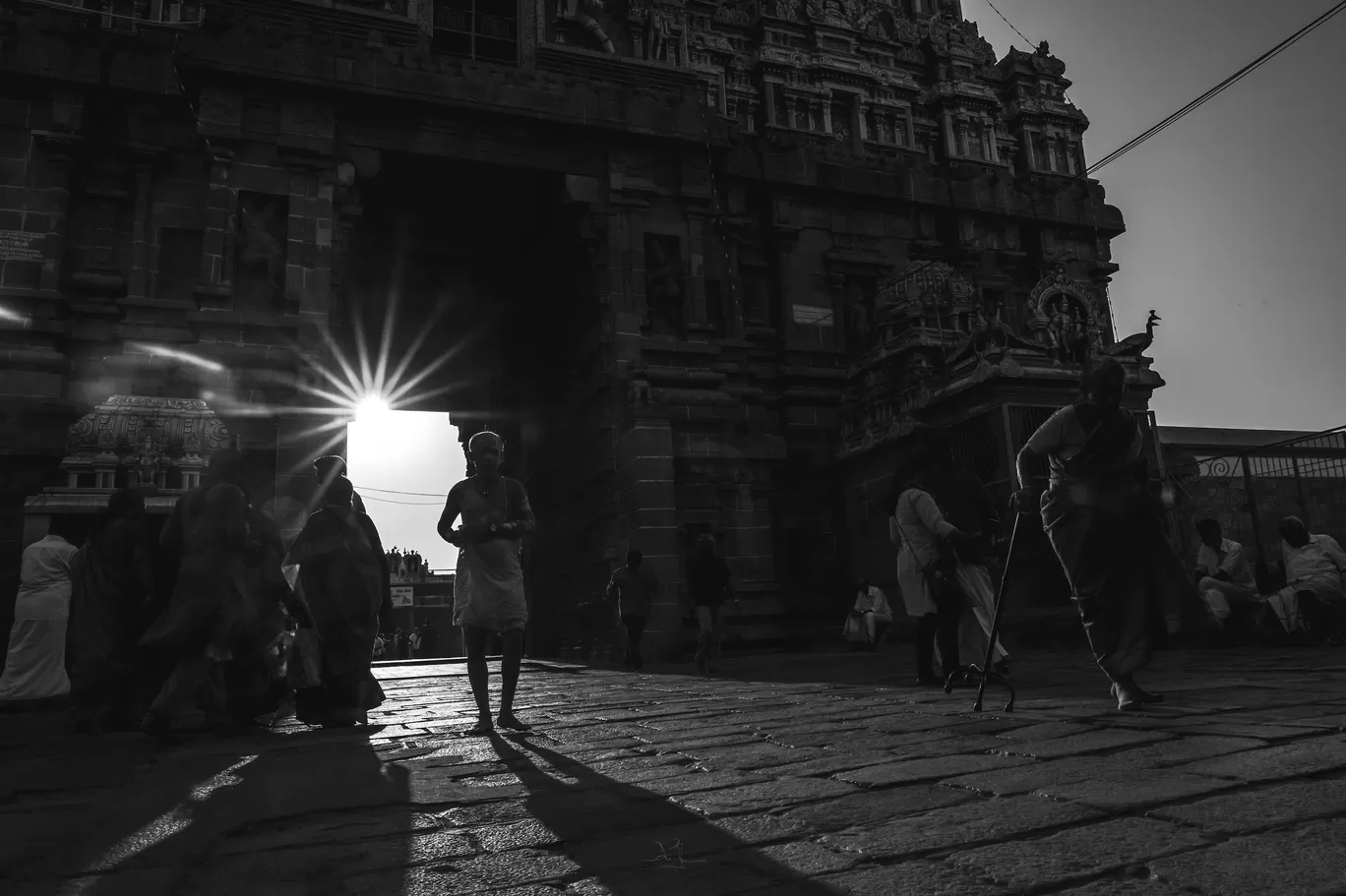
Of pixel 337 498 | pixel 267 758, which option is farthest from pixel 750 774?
pixel 337 498

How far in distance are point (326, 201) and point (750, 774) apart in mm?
13513

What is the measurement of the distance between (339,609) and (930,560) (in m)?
4.20

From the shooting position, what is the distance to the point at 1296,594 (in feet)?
30.1

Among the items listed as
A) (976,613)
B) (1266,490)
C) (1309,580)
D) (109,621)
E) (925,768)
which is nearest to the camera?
(925,768)

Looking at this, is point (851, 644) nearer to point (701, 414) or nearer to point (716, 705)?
point (701, 414)

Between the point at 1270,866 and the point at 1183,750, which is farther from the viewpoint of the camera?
the point at 1183,750

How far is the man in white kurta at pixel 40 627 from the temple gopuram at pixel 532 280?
1.11 meters

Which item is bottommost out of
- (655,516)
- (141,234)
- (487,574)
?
(487,574)

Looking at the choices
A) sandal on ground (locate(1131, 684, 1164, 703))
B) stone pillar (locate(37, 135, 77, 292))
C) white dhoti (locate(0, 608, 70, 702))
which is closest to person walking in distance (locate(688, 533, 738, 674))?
sandal on ground (locate(1131, 684, 1164, 703))

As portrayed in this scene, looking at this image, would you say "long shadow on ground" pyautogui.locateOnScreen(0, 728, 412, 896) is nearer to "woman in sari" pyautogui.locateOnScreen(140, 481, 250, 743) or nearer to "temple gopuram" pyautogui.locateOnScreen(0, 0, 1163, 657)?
"woman in sari" pyautogui.locateOnScreen(140, 481, 250, 743)

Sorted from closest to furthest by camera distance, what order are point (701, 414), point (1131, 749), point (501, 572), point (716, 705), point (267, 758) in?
1. point (1131, 749)
2. point (267, 758)
3. point (501, 572)
4. point (716, 705)
5. point (701, 414)

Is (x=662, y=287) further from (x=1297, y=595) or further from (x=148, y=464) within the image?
(x=1297, y=595)

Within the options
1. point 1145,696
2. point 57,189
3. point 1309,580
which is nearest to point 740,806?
point 1145,696

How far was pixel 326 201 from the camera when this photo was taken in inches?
566
